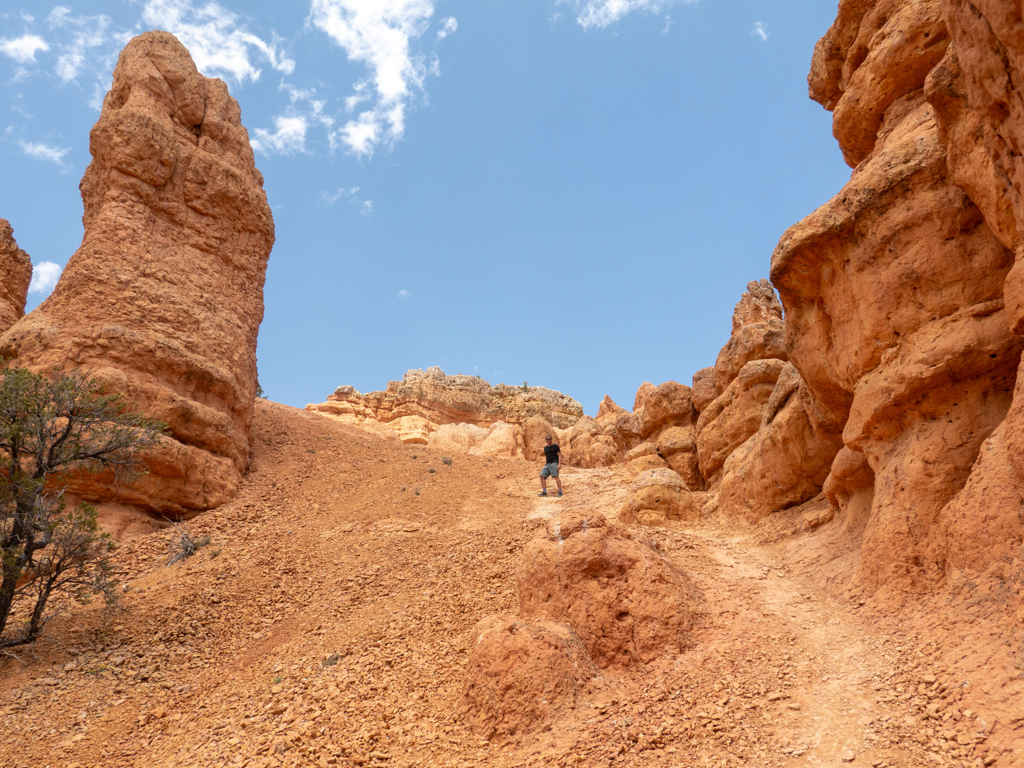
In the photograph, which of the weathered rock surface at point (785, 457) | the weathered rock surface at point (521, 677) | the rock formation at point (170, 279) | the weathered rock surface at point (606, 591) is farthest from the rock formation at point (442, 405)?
the weathered rock surface at point (521, 677)

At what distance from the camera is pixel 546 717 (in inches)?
241

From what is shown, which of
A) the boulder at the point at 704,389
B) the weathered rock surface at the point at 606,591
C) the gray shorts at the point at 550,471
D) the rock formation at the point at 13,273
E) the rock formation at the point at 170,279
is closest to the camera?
the weathered rock surface at the point at 606,591

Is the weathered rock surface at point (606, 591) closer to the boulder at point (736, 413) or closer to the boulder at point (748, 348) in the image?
the boulder at point (736, 413)

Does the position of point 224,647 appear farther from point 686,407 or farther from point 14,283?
point 14,283

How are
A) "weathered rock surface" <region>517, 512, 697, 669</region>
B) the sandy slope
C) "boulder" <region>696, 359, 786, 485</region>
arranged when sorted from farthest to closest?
"boulder" <region>696, 359, 786, 485</region>, "weathered rock surface" <region>517, 512, 697, 669</region>, the sandy slope

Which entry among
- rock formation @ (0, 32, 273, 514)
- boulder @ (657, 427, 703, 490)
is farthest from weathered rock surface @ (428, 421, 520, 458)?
rock formation @ (0, 32, 273, 514)

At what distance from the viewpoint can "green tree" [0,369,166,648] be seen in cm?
880

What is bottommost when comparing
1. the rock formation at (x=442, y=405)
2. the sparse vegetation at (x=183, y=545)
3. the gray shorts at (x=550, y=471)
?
the sparse vegetation at (x=183, y=545)

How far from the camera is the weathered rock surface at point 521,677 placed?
6.16 meters

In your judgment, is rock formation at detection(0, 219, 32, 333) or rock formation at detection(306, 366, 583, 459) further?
rock formation at detection(306, 366, 583, 459)

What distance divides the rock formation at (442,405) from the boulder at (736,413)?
82.2 feet

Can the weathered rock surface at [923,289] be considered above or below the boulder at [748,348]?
below

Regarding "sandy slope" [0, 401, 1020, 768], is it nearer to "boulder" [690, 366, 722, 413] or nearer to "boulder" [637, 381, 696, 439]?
"boulder" [690, 366, 722, 413]

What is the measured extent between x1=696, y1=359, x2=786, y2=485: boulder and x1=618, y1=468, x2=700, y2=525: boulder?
328 centimetres
